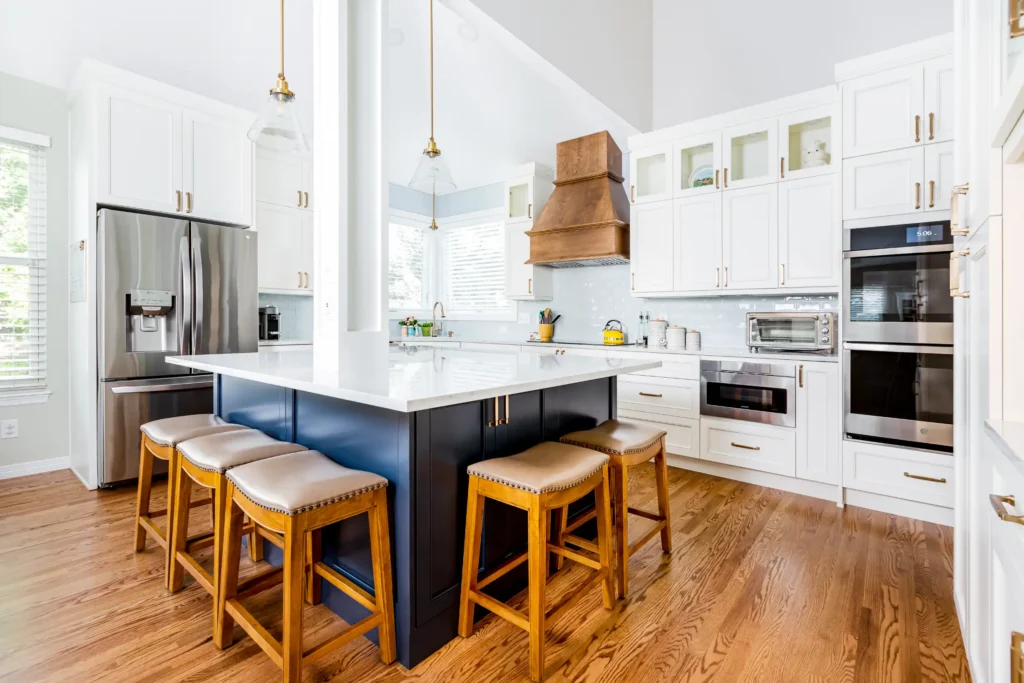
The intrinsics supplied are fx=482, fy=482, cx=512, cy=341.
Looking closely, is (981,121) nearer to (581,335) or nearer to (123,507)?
(581,335)

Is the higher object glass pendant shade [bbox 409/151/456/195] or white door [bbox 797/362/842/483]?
glass pendant shade [bbox 409/151/456/195]

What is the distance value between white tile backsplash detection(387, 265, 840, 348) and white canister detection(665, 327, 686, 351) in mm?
236

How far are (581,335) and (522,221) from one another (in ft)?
4.32

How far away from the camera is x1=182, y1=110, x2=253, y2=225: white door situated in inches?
134

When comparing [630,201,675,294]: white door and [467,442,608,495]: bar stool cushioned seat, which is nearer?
[467,442,608,495]: bar stool cushioned seat

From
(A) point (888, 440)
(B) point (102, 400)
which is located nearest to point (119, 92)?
(B) point (102, 400)

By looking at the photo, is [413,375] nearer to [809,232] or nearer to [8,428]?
[809,232]

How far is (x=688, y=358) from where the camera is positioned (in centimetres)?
346

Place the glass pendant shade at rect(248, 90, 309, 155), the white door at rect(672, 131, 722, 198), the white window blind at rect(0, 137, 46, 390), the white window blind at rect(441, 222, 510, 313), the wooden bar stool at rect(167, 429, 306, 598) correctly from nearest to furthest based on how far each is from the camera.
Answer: the wooden bar stool at rect(167, 429, 306, 598)
the glass pendant shade at rect(248, 90, 309, 155)
the white window blind at rect(0, 137, 46, 390)
the white door at rect(672, 131, 722, 198)
the white window blind at rect(441, 222, 510, 313)

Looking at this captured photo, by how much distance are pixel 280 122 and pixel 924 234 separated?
3.36 meters

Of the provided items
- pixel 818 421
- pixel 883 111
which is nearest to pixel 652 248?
pixel 883 111

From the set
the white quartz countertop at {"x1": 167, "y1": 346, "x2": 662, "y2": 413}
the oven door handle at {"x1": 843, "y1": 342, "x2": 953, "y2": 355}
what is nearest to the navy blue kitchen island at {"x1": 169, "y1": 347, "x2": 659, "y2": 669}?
the white quartz countertop at {"x1": 167, "y1": 346, "x2": 662, "y2": 413}

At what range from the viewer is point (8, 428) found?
3279 millimetres

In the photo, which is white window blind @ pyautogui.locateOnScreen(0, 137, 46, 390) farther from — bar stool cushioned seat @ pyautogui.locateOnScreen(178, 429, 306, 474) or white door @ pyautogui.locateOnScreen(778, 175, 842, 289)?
white door @ pyautogui.locateOnScreen(778, 175, 842, 289)
